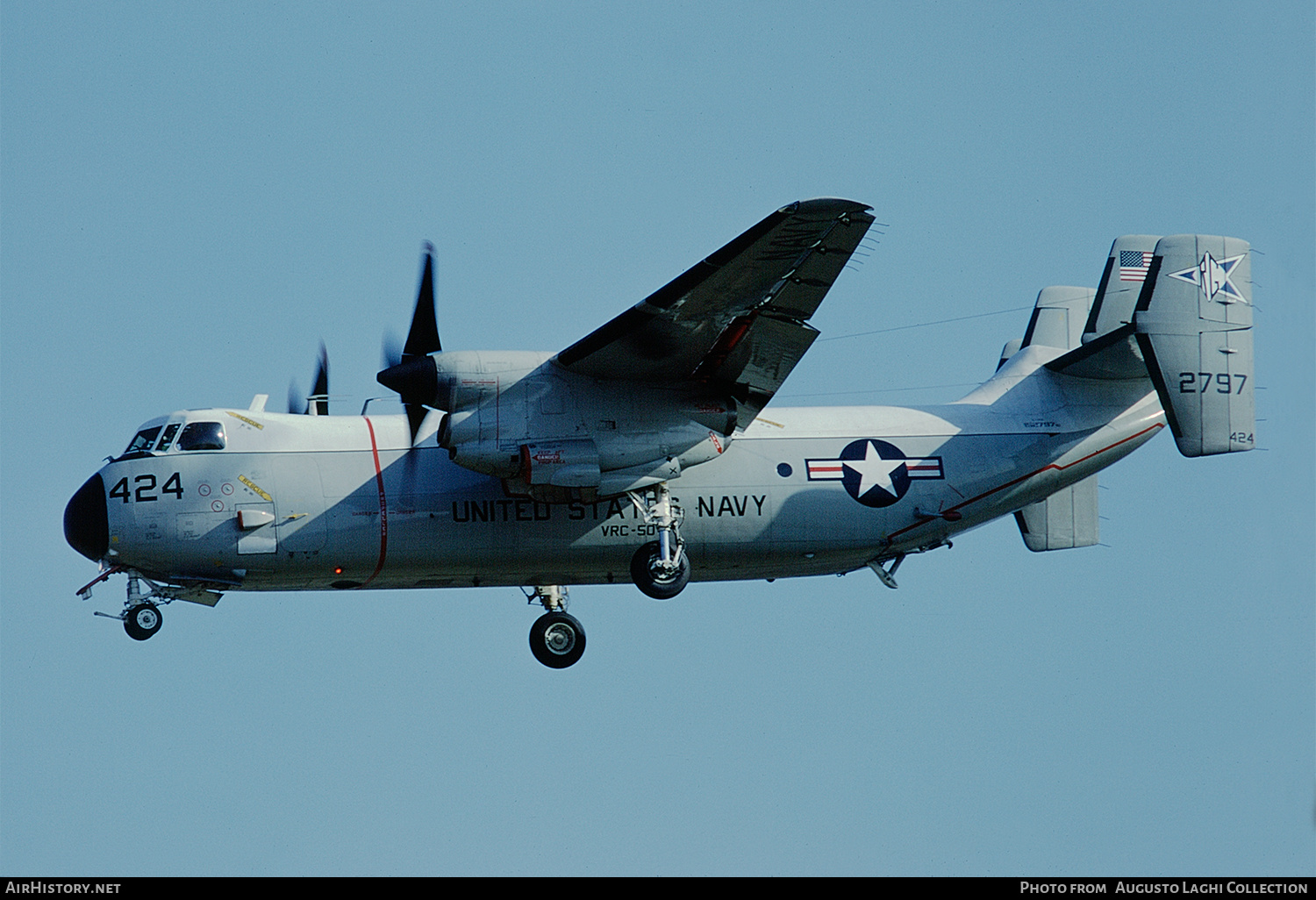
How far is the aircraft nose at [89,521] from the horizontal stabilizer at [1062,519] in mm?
13461

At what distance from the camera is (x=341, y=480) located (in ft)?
72.4

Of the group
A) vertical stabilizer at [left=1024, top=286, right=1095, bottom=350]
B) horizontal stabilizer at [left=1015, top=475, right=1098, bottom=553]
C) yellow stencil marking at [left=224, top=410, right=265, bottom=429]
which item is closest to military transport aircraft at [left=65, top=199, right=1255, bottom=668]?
yellow stencil marking at [left=224, top=410, right=265, bottom=429]

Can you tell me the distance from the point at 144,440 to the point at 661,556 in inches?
282

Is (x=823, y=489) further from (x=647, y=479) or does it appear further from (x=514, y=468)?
(x=514, y=468)

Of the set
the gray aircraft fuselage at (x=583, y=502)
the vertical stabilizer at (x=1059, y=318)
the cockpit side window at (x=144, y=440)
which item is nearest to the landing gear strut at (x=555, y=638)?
the gray aircraft fuselage at (x=583, y=502)

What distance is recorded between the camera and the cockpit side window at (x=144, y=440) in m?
22.2

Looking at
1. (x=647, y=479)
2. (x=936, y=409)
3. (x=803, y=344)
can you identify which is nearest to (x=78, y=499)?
(x=647, y=479)

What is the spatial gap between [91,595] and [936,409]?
12.2m

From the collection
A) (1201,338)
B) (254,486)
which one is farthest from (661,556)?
(1201,338)

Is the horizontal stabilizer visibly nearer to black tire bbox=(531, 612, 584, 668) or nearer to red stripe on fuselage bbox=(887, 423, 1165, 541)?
red stripe on fuselage bbox=(887, 423, 1165, 541)

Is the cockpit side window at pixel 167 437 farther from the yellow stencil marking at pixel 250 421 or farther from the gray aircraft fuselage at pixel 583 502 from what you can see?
the yellow stencil marking at pixel 250 421

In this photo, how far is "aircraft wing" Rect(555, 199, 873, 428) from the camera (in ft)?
64.0

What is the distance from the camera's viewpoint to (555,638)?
2439 cm

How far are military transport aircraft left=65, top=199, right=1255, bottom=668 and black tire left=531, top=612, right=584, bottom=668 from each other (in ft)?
0.13
